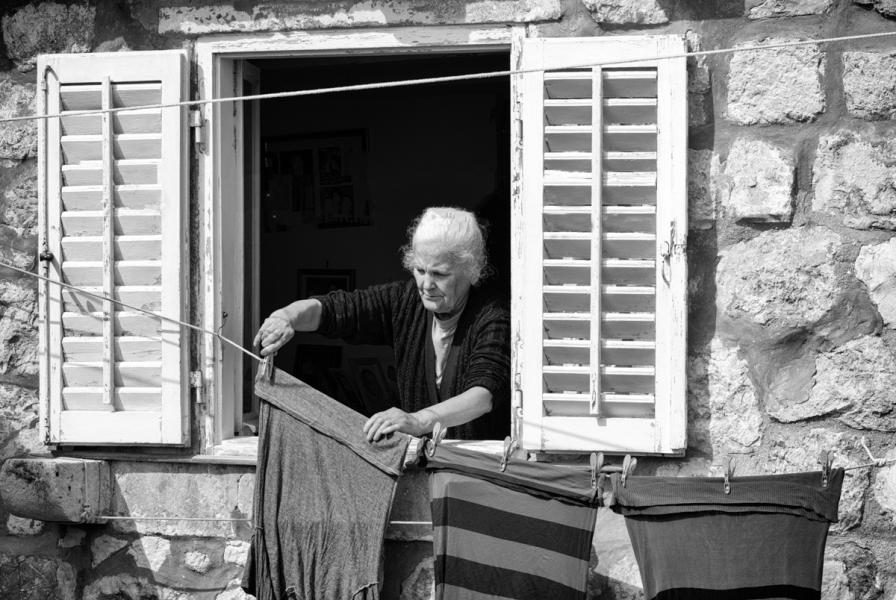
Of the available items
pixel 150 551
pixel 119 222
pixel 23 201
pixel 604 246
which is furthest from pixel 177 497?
pixel 604 246

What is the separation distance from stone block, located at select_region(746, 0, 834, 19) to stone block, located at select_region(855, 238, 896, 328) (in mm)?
797

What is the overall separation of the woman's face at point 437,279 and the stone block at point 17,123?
59.4 inches

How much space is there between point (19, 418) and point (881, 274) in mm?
3119

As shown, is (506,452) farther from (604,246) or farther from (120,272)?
(120,272)

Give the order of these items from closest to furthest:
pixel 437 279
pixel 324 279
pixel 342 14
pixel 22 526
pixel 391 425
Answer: pixel 391 425
pixel 342 14
pixel 437 279
pixel 22 526
pixel 324 279

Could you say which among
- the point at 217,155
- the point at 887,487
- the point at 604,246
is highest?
→ the point at 217,155

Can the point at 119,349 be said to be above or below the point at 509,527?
above

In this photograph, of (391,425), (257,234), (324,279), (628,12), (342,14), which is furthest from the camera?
(324,279)

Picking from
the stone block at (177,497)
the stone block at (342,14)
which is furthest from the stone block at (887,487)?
the stone block at (177,497)

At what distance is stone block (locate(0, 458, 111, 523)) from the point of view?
4.18m

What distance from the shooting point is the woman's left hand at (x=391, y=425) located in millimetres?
3834

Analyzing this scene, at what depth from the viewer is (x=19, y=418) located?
439 centimetres

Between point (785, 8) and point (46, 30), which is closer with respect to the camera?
point (785, 8)

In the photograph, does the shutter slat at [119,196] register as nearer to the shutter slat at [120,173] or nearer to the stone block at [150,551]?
the shutter slat at [120,173]
